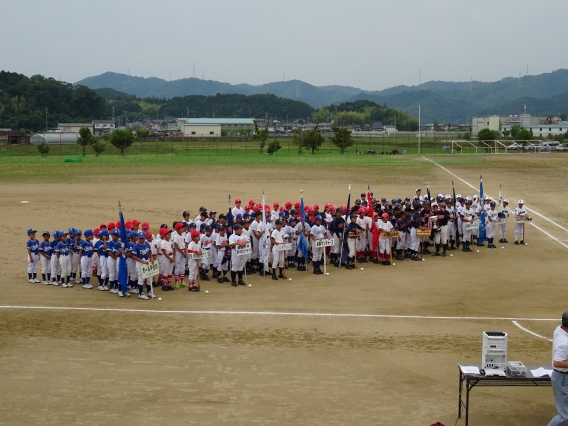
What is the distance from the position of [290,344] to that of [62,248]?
7450mm

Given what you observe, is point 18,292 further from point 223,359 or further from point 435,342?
point 435,342

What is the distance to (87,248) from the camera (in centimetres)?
1611

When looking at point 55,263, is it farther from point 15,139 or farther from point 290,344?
point 15,139

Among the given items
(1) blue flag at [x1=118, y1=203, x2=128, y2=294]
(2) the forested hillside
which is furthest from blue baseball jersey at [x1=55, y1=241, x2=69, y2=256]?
(2) the forested hillside

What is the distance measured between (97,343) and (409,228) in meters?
10.8

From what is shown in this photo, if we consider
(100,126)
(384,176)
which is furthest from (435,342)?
(100,126)

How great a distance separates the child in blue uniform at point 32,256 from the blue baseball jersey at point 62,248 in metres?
0.71

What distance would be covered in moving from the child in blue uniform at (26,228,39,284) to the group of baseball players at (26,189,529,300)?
3 centimetres

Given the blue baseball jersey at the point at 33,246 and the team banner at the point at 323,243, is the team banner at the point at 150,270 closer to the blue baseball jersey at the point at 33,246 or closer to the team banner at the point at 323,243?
the blue baseball jersey at the point at 33,246

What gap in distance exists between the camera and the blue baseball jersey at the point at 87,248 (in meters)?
16.1

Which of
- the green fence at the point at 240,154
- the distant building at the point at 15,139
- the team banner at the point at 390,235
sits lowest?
the team banner at the point at 390,235

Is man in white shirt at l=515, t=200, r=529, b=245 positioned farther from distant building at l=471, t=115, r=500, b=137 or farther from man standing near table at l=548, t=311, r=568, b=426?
distant building at l=471, t=115, r=500, b=137

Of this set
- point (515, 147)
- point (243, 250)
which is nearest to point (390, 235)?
point (243, 250)

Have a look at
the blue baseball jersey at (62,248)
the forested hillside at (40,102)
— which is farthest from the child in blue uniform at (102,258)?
the forested hillside at (40,102)
